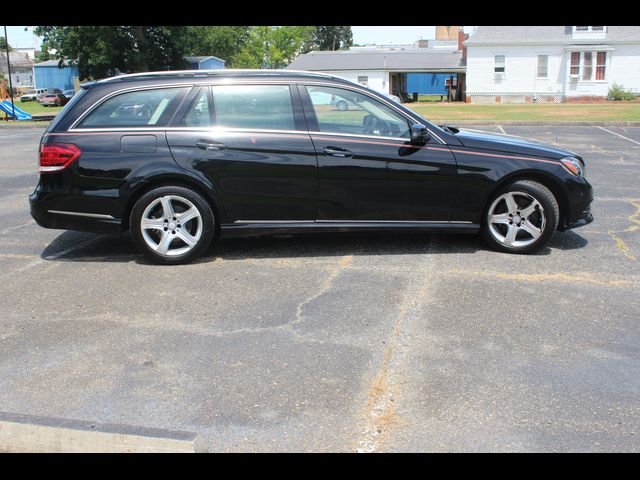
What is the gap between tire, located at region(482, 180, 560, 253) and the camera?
20.7ft

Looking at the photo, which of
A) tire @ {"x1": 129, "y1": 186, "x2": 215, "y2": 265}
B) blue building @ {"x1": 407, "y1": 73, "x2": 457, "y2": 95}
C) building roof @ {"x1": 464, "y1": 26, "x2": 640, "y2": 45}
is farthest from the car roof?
blue building @ {"x1": 407, "y1": 73, "x2": 457, "y2": 95}

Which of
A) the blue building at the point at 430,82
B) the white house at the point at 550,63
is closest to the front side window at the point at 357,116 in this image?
the white house at the point at 550,63

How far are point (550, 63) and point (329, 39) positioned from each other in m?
86.2

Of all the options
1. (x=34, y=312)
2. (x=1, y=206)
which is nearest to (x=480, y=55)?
(x=1, y=206)

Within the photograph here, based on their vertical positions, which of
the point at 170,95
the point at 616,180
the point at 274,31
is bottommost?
the point at 616,180

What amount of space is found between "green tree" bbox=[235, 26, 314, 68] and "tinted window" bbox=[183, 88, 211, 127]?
67.8m

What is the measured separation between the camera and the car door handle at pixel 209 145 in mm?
6113

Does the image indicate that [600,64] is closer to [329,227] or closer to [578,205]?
[578,205]

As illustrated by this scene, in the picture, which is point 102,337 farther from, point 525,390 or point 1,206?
point 1,206

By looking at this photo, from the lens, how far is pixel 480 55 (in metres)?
44.7

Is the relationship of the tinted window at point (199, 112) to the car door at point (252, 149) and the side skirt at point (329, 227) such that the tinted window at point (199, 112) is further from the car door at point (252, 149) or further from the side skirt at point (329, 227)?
the side skirt at point (329, 227)

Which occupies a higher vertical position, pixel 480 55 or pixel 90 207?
pixel 480 55
